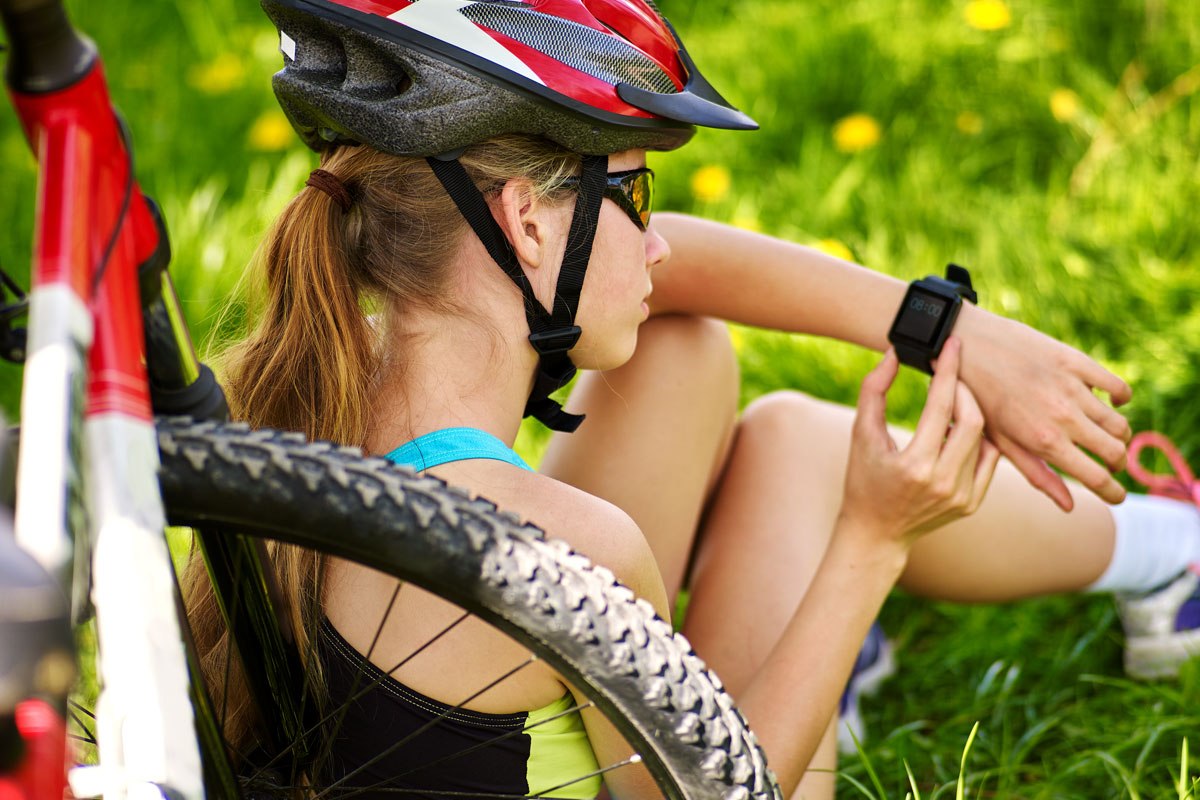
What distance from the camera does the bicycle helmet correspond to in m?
1.37

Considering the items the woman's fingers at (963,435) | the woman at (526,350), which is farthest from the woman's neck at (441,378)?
the woman's fingers at (963,435)

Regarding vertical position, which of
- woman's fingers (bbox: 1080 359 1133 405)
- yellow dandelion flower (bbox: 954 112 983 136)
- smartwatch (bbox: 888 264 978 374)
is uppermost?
yellow dandelion flower (bbox: 954 112 983 136)

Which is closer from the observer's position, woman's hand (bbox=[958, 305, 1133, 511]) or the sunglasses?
the sunglasses

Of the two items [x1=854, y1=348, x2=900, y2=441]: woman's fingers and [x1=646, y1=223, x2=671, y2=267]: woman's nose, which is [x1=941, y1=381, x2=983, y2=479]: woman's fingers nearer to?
[x1=854, y1=348, x2=900, y2=441]: woman's fingers

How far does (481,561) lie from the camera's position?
0.97 meters

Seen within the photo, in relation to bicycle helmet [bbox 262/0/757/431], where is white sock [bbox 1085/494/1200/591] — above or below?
below

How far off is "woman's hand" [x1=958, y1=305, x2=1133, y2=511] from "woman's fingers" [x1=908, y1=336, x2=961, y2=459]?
6cm

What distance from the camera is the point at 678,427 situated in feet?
6.30

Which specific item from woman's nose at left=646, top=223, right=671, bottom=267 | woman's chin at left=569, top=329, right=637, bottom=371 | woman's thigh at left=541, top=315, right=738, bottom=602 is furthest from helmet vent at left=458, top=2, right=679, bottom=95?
woman's thigh at left=541, top=315, right=738, bottom=602

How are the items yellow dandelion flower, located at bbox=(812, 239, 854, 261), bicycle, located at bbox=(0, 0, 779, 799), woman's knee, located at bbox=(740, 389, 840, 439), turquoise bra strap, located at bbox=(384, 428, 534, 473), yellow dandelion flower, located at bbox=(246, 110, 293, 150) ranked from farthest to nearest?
yellow dandelion flower, located at bbox=(246, 110, 293, 150) → yellow dandelion flower, located at bbox=(812, 239, 854, 261) → woman's knee, located at bbox=(740, 389, 840, 439) → turquoise bra strap, located at bbox=(384, 428, 534, 473) → bicycle, located at bbox=(0, 0, 779, 799)

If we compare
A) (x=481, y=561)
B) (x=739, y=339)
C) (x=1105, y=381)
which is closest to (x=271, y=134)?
(x=739, y=339)

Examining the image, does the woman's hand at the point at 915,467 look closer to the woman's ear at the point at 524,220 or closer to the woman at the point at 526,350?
the woman at the point at 526,350

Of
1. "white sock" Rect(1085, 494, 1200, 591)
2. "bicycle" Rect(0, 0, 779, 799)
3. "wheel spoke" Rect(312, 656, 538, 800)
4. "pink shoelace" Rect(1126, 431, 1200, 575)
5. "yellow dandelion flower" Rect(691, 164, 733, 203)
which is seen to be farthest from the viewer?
"yellow dandelion flower" Rect(691, 164, 733, 203)

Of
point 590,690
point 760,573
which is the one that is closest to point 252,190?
point 760,573
